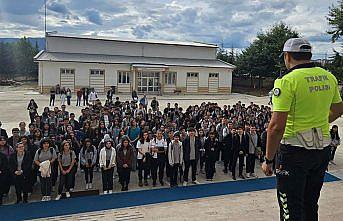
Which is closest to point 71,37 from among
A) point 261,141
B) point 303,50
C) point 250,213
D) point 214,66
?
point 214,66

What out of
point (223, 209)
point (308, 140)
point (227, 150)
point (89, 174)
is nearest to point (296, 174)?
point (308, 140)

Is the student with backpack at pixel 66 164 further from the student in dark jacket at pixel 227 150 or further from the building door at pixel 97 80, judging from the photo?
the building door at pixel 97 80

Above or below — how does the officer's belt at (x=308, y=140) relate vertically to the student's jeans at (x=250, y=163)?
above

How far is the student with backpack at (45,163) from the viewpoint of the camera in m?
8.04

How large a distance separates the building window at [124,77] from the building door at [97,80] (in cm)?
184

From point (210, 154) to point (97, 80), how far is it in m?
27.5

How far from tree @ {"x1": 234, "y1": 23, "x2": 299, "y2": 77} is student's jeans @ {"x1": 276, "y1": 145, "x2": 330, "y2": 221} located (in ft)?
136

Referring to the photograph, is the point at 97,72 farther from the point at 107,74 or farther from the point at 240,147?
the point at 240,147

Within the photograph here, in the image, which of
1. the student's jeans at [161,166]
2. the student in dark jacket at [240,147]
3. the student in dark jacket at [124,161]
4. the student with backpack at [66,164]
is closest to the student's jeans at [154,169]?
the student's jeans at [161,166]

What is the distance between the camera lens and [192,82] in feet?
130

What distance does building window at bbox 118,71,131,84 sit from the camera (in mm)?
36500

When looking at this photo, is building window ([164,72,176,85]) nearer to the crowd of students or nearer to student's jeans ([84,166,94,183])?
the crowd of students

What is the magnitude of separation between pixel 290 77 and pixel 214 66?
3830cm

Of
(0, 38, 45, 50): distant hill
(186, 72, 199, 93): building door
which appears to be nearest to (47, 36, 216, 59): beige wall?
(186, 72, 199, 93): building door
